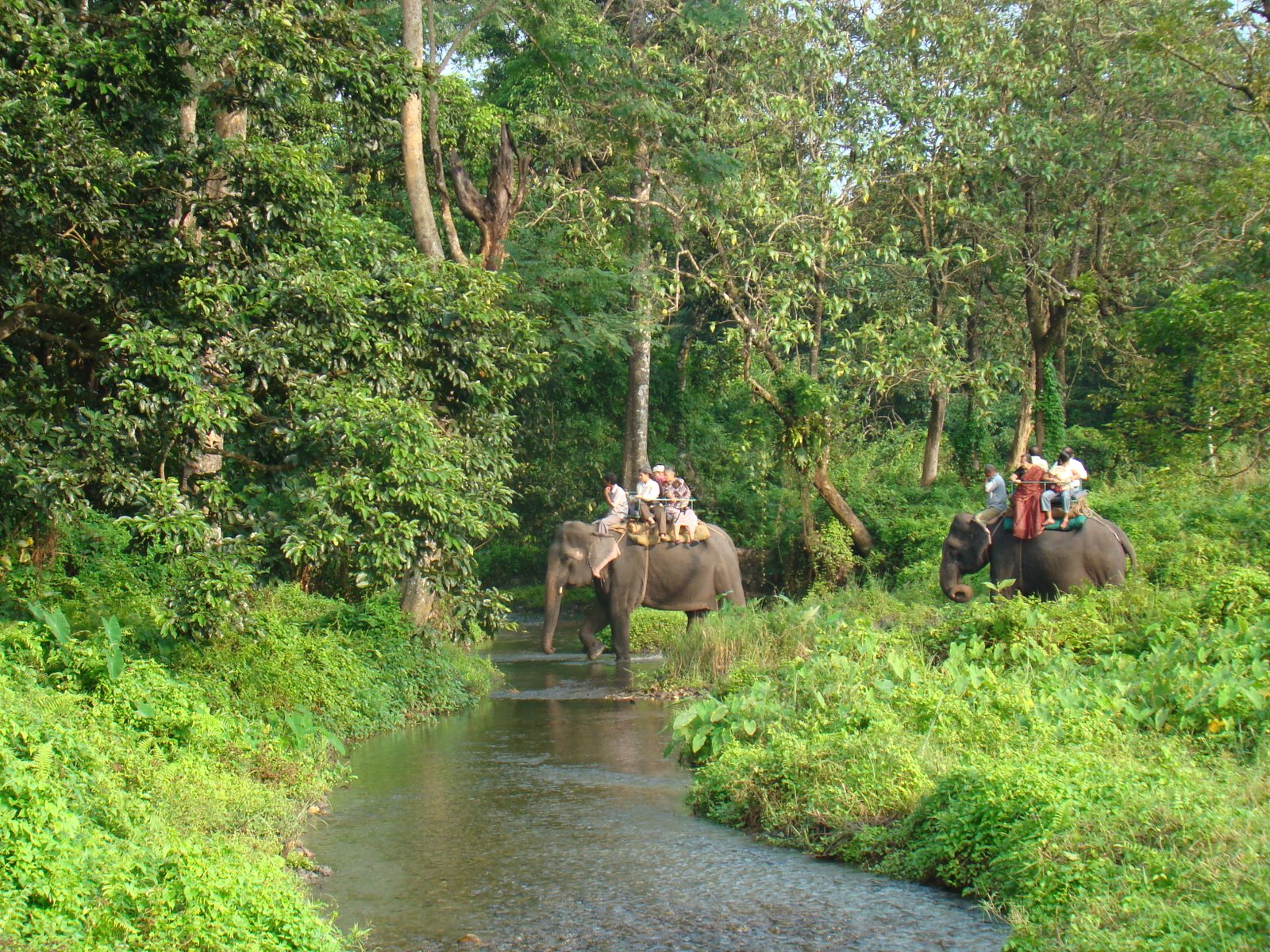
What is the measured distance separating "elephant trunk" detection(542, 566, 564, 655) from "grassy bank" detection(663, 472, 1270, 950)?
354 centimetres

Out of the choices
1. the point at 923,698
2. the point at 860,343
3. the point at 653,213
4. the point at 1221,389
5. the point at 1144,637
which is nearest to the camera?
the point at 923,698

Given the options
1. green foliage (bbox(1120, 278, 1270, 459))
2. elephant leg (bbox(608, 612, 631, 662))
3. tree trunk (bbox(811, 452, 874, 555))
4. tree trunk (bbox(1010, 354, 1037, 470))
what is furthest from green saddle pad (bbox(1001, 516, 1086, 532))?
tree trunk (bbox(1010, 354, 1037, 470))

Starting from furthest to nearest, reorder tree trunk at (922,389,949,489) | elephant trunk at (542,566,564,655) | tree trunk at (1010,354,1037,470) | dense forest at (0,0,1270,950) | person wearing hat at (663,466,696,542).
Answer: tree trunk at (922,389,949,489) → tree trunk at (1010,354,1037,470) → person wearing hat at (663,466,696,542) → elephant trunk at (542,566,564,655) → dense forest at (0,0,1270,950)

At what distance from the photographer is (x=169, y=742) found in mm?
9461

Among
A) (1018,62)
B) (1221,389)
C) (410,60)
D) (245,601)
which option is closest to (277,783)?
(245,601)

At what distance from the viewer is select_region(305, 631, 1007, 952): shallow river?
7031 mm

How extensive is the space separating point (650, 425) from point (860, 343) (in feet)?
15.3

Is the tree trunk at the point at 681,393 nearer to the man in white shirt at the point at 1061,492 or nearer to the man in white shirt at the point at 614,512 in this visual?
the man in white shirt at the point at 614,512

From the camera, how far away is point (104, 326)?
1093 centimetres

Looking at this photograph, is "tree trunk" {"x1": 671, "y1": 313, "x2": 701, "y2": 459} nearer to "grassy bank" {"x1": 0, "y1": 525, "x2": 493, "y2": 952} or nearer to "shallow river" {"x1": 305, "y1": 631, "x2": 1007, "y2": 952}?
"grassy bank" {"x1": 0, "y1": 525, "x2": 493, "y2": 952}

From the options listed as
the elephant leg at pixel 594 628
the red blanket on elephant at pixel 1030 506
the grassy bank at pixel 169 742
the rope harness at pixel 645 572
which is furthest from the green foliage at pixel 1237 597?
the elephant leg at pixel 594 628

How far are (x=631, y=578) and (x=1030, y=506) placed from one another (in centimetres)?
553

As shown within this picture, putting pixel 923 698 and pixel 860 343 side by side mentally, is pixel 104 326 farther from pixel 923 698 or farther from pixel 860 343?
pixel 860 343

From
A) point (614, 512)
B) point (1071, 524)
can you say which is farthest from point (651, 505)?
point (1071, 524)
